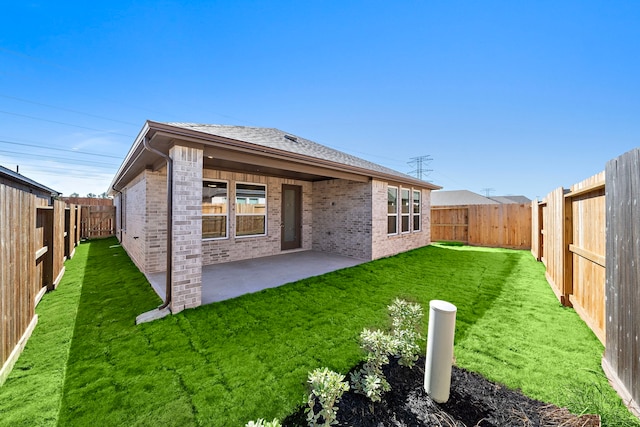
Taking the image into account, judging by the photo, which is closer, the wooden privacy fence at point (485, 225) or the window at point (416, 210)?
the window at point (416, 210)

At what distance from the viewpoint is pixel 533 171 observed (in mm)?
27312

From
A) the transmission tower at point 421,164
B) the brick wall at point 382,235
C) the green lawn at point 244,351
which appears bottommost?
the green lawn at point 244,351

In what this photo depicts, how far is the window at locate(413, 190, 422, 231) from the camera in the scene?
11.1 metres

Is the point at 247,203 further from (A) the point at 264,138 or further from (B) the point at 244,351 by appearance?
(B) the point at 244,351

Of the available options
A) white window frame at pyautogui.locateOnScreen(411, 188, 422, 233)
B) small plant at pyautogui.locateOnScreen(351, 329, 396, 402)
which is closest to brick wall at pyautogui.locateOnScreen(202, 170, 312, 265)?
white window frame at pyautogui.locateOnScreen(411, 188, 422, 233)

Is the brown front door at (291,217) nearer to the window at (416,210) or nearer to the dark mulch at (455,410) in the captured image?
the window at (416,210)

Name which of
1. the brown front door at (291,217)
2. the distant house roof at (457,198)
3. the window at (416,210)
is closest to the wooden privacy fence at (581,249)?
the window at (416,210)

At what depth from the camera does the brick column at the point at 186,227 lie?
408cm

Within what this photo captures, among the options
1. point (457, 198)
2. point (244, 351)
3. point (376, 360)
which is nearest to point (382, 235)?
point (244, 351)

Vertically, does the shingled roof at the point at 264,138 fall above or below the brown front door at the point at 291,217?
above

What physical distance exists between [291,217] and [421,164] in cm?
2943

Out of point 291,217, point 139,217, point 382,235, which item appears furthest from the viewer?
point 291,217

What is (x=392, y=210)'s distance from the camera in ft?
31.6

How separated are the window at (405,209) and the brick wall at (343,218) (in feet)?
8.18
